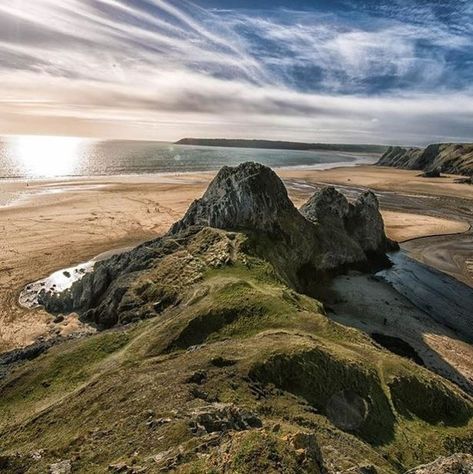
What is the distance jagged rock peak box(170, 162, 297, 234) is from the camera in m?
32.8

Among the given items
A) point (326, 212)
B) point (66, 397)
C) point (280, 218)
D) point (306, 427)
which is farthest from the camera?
point (326, 212)

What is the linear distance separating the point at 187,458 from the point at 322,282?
92.8ft

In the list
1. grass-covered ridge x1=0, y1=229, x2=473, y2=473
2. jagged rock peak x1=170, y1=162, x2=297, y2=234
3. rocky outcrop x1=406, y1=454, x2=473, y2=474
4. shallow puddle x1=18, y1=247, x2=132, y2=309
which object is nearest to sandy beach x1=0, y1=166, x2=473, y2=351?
shallow puddle x1=18, y1=247, x2=132, y2=309

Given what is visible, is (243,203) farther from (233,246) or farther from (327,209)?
(327,209)

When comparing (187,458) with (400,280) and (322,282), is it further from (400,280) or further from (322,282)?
(400,280)

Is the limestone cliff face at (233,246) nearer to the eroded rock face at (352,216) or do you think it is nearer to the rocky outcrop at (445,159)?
the eroded rock face at (352,216)

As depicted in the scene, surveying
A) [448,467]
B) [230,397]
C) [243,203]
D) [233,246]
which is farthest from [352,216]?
[448,467]

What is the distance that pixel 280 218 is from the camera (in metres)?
34.5

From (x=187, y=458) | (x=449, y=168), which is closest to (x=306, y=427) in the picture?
(x=187, y=458)

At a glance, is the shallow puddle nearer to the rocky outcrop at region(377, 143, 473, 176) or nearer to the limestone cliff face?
the limestone cliff face

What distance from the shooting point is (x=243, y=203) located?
32.8m

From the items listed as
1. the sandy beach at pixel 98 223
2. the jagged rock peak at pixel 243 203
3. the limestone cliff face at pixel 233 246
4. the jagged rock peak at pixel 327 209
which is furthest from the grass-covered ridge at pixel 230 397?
the jagged rock peak at pixel 327 209

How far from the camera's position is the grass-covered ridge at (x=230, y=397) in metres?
9.53

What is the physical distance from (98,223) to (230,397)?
152 feet
